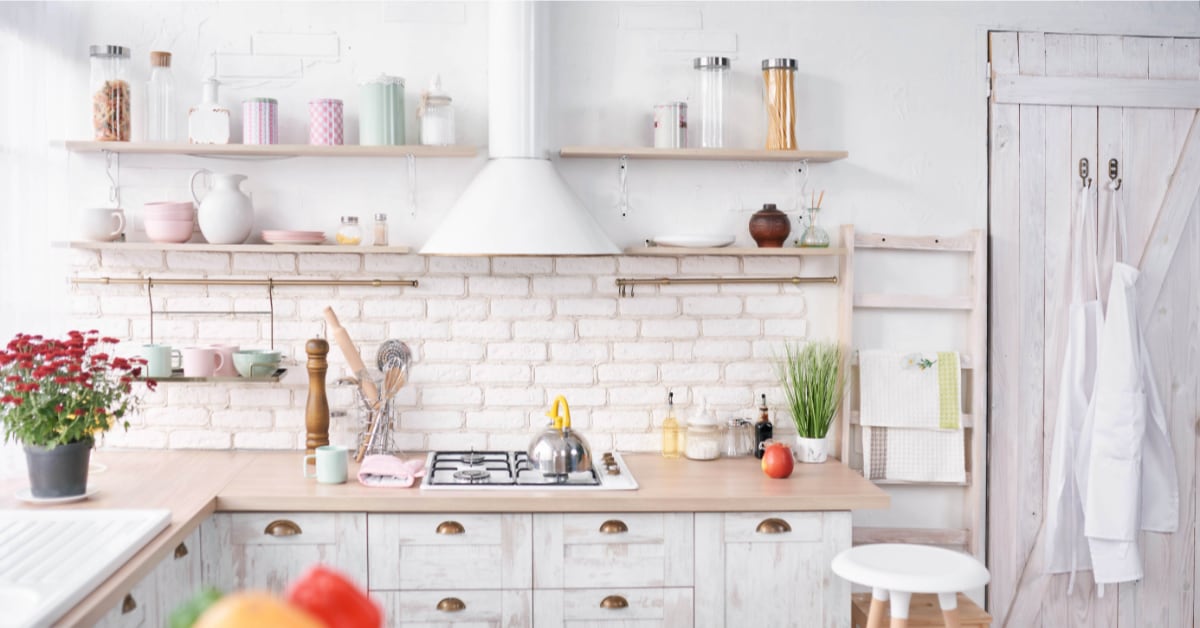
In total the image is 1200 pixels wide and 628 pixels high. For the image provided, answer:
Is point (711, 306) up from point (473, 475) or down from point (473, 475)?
up

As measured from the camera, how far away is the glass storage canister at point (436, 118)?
334 cm

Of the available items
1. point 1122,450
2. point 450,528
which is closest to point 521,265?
point 450,528

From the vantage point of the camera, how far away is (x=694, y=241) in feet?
11.0

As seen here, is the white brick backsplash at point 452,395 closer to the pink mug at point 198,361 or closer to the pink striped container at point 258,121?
the pink mug at point 198,361

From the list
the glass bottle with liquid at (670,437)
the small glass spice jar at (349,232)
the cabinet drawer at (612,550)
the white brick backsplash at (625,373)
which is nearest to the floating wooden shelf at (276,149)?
the small glass spice jar at (349,232)

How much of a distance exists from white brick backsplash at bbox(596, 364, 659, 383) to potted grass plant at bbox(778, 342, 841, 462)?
46 centimetres

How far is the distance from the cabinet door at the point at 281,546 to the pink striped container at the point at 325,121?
119 cm

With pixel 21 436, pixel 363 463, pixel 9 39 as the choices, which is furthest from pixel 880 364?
pixel 9 39

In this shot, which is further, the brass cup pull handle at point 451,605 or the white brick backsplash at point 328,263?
the white brick backsplash at point 328,263

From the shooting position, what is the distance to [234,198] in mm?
3318

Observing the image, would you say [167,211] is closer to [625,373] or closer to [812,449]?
[625,373]

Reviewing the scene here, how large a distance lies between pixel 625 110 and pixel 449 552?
5.07 ft

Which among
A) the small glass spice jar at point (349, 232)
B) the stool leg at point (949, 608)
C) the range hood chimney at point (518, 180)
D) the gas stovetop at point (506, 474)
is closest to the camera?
the stool leg at point (949, 608)

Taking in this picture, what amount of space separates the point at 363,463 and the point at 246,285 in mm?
811
